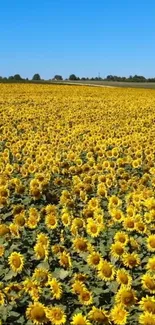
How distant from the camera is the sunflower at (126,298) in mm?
3975

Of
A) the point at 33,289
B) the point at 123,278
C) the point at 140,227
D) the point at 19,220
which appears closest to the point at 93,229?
the point at 140,227

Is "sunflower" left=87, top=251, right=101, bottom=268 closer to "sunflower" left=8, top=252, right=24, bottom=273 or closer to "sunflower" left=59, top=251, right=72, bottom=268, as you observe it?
"sunflower" left=59, top=251, right=72, bottom=268

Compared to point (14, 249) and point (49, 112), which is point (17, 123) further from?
point (14, 249)

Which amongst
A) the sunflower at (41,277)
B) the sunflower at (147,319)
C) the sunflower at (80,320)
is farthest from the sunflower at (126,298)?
the sunflower at (41,277)

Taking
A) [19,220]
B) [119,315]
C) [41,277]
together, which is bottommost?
[119,315]

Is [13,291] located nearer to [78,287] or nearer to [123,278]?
[78,287]

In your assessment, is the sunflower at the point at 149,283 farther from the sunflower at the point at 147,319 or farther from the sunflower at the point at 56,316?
the sunflower at the point at 56,316

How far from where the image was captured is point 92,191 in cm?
728

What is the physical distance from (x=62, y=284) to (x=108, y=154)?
5798 millimetres

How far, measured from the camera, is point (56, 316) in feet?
12.7

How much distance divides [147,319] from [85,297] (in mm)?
662

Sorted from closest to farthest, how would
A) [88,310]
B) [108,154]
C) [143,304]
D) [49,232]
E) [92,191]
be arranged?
[143,304] → [88,310] → [49,232] → [92,191] → [108,154]

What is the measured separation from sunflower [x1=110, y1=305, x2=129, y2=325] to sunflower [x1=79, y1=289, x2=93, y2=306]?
10.7 inches

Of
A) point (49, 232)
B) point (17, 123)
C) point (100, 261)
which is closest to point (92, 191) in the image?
point (49, 232)
